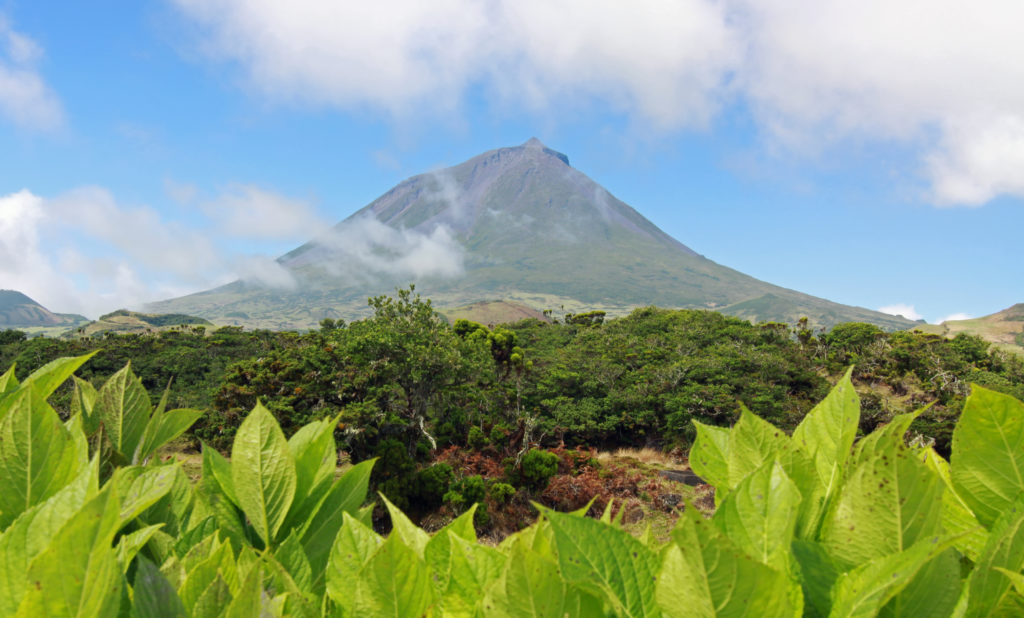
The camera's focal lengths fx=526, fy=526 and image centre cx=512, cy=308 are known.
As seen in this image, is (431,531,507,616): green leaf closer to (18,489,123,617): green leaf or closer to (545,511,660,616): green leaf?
(545,511,660,616): green leaf

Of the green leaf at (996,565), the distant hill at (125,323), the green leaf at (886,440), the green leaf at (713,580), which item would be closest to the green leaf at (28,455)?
the green leaf at (713,580)

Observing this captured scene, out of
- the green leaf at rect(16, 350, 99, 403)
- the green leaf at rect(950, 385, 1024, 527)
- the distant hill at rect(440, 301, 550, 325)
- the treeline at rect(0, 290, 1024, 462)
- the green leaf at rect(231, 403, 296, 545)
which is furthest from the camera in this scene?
the distant hill at rect(440, 301, 550, 325)

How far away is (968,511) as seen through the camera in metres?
0.78

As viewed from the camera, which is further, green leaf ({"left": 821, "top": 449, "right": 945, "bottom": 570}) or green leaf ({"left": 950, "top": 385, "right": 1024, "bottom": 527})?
green leaf ({"left": 950, "top": 385, "right": 1024, "bottom": 527})

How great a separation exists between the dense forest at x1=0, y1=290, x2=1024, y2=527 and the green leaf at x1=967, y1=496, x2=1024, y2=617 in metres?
11.3

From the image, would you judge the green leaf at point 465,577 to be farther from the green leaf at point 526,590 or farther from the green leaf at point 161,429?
the green leaf at point 161,429

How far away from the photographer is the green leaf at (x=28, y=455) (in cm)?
83

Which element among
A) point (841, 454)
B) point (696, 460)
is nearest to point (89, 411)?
point (696, 460)

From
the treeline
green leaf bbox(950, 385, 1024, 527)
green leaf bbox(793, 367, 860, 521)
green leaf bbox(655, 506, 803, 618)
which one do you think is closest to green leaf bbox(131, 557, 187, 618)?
green leaf bbox(655, 506, 803, 618)

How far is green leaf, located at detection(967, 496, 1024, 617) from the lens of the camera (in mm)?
615

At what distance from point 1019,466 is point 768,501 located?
0.40 m

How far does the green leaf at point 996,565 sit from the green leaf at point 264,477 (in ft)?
3.37

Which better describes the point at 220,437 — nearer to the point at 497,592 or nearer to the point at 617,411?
the point at 617,411

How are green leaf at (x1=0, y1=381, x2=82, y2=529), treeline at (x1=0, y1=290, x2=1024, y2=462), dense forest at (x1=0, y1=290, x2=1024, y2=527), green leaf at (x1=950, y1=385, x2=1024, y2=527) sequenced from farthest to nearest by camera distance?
1. treeline at (x1=0, y1=290, x2=1024, y2=462)
2. dense forest at (x1=0, y1=290, x2=1024, y2=527)
3. green leaf at (x1=0, y1=381, x2=82, y2=529)
4. green leaf at (x1=950, y1=385, x2=1024, y2=527)
